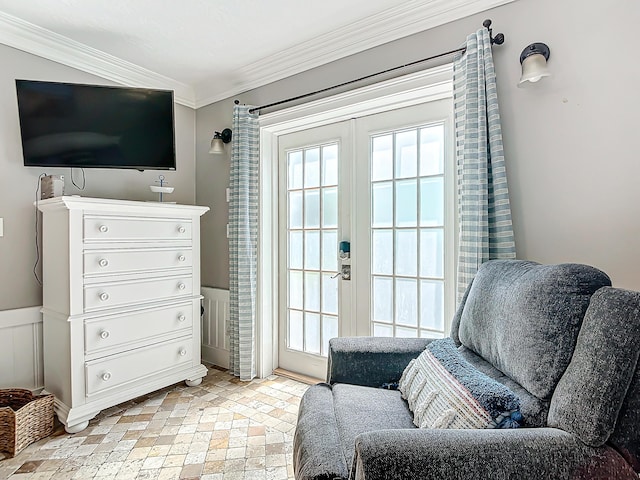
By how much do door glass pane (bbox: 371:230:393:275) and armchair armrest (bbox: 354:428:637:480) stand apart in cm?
157

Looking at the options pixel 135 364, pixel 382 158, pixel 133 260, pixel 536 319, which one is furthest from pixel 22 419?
pixel 382 158

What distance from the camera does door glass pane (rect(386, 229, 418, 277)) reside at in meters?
2.28

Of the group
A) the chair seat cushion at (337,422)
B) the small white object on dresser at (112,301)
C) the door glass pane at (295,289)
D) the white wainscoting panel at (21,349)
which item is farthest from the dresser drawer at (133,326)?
the chair seat cushion at (337,422)

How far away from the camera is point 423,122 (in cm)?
222

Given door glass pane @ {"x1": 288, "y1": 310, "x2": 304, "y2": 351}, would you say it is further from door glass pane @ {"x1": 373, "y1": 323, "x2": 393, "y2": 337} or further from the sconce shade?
the sconce shade

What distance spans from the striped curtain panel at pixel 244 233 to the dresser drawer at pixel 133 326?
40 centimetres

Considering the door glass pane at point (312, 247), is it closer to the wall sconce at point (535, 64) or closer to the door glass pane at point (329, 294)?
the door glass pane at point (329, 294)

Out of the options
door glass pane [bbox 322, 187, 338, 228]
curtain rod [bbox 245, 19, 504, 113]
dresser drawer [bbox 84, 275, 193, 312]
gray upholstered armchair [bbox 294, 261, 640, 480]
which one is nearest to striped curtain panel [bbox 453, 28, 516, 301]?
curtain rod [bbox 245, 19, 504, 113]

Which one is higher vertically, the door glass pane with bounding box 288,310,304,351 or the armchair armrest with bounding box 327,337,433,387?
the armchair armrest with bounding box 327,337,433,387

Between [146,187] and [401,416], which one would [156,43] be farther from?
[401,416]

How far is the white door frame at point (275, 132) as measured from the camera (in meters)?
2.16

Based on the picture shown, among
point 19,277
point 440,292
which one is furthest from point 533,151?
point 19,277

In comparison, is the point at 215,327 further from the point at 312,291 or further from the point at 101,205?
the point at 101,205

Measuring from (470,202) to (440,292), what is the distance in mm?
657
